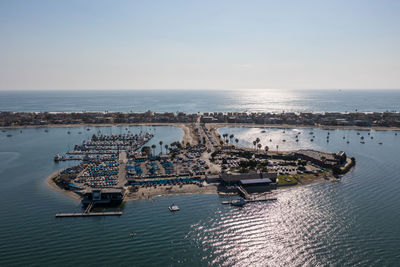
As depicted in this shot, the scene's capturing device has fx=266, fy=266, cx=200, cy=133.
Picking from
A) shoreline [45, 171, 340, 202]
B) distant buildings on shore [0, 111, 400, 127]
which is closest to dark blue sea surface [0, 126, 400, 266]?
shoreline [45, 171, 340, 202]

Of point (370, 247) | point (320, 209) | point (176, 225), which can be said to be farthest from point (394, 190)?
point (176, 225)

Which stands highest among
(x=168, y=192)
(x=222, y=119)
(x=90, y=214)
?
(x=222, y=119)

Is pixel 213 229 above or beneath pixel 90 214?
beneath

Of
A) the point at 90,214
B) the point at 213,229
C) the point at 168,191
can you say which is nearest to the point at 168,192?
the point at 168,191

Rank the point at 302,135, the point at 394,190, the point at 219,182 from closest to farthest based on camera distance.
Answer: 1. the point at 394,190
2. the point at 219,182
3. the point at 302,135

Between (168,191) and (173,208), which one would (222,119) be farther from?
(173,208)

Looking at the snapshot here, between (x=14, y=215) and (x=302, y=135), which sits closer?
(x=14, y=215)

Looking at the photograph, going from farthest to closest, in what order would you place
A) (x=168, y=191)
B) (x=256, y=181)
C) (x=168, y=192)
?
(x=256, y=181) < (x=168, y=191) < (x=168, y=192)

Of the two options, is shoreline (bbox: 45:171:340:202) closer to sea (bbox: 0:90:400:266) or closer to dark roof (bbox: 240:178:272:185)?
sea (bbox: 0:90:400:266)

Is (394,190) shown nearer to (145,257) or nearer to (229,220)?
(229,220)
